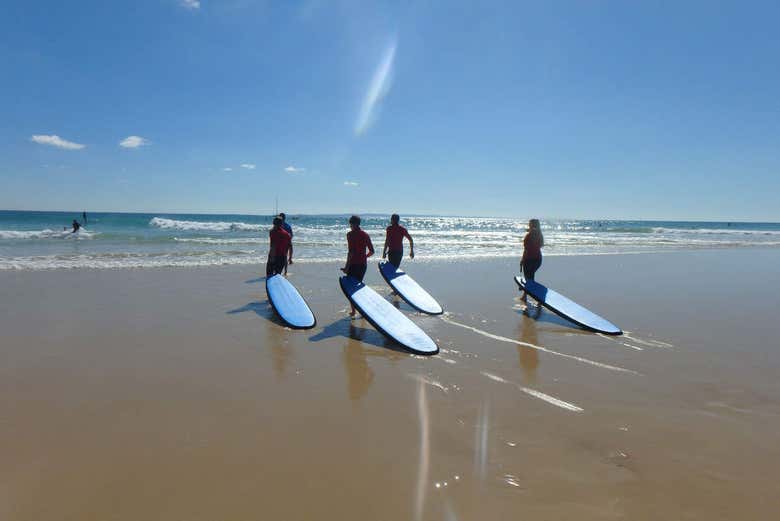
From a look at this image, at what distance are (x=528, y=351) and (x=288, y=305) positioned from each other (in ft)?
13.1

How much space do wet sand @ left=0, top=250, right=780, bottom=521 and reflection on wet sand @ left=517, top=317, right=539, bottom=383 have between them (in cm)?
5

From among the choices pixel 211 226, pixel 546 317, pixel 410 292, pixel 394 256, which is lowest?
pixel 546 317

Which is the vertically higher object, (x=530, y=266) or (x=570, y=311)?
(x=530, y=266)

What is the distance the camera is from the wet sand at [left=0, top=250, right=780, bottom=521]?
8.41ft

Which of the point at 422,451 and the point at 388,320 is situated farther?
the point at 388,320

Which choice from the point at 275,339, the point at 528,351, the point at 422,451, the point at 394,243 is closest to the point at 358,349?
the point at 275,339

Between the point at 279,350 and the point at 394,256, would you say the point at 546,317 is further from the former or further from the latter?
the point at 279,350

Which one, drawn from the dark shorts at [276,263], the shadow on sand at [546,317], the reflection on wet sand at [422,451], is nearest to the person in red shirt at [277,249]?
the dark shorts at [276,263]

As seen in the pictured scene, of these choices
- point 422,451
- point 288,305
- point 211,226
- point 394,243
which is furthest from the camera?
point 211,226

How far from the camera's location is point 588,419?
11.8ft

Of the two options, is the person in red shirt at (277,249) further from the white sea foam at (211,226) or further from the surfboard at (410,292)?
the white sea foam at (211,226)

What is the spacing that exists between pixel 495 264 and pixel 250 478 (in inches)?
547

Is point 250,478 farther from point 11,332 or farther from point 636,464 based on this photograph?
point 11,332

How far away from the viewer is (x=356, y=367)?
482 centimetres
